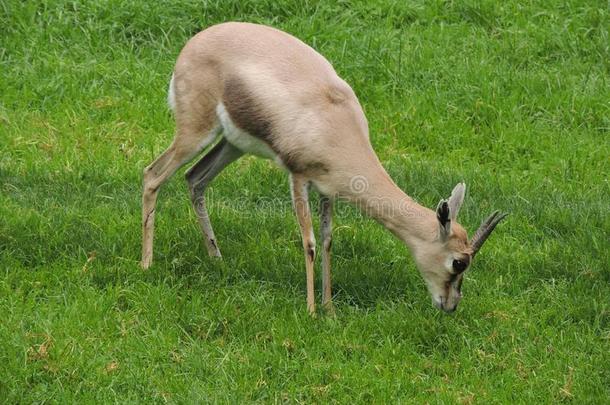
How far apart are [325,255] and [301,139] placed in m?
Result: 0.72

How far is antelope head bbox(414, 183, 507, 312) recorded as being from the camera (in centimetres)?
652

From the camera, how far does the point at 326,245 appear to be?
7.04 meters

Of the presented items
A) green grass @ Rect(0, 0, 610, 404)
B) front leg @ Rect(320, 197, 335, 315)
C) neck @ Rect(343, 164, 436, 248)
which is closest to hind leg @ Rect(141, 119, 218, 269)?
green grass @ Rect(0, 0, 610, 404)

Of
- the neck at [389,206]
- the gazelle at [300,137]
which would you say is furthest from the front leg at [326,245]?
the neck at [389,206]

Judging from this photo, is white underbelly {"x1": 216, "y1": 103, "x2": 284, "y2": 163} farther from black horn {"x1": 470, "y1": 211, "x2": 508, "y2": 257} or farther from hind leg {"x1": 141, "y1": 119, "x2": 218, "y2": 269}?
black horn {"x1": 470, "y1": 211, "x2": 508, "y2": 257}

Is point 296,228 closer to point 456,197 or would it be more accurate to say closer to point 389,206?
point 389,206

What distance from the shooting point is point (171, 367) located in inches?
239

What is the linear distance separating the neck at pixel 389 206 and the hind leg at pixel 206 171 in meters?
1.09

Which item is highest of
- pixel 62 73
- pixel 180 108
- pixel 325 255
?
pixel 180 108

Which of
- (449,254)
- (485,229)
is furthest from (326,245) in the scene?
(485,229)

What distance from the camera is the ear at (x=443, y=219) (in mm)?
6402

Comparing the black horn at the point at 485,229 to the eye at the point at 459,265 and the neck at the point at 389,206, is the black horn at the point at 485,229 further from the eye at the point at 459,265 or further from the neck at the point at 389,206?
the neck at the point at 389,206

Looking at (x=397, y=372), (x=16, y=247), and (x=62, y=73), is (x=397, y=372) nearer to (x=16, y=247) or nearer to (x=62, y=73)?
(x=16, y=247)

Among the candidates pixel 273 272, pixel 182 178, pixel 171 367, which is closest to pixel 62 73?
pixel 182 178
